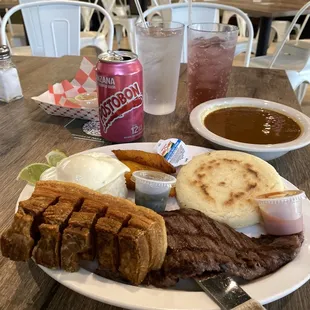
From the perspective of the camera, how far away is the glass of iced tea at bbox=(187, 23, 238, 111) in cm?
134

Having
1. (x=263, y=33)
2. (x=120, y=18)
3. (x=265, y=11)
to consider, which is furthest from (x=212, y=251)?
(x=120, y=18)

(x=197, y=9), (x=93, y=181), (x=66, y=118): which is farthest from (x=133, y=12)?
(x=93, y=181)

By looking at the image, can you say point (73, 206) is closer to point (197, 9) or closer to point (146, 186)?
point (146, 186)

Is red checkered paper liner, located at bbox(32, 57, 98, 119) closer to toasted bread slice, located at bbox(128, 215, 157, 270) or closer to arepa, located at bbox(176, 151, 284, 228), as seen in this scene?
arepa, located at bbox(176, 151, 284, 228)

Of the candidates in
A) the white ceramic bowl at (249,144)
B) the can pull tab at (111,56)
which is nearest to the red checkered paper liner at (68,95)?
the can pull tab at (111,56)

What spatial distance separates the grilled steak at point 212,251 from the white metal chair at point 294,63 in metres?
2.25

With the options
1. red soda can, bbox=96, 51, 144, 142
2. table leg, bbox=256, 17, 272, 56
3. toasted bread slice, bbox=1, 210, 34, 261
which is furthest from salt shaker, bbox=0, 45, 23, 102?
table leg, bbox=256, 17, 272, 56

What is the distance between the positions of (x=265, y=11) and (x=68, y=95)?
2.90 metres

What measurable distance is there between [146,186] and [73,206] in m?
0.22

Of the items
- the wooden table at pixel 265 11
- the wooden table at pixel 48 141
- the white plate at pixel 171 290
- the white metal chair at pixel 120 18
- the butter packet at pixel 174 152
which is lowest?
the white metal chair at pixel 120 18

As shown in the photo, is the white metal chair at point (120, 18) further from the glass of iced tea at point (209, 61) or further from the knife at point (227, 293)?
the knife at point (227, 293)

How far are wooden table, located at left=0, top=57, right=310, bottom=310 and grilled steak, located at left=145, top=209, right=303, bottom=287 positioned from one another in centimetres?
9

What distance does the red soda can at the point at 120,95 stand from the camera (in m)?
1.06

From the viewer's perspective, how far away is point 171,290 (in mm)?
628
